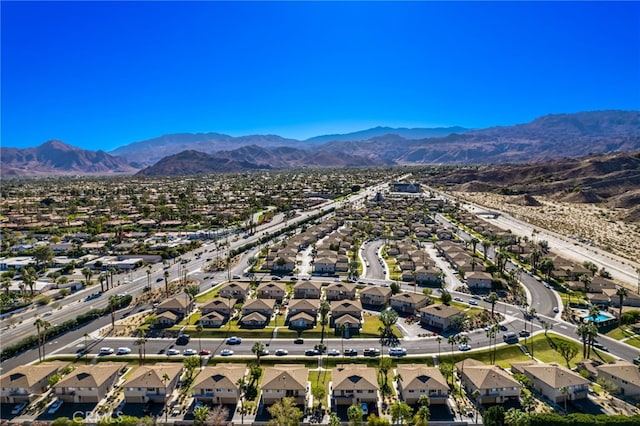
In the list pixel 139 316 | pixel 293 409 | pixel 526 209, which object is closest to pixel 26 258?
pixel 139 316

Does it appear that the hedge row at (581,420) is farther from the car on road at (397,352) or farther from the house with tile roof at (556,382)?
the car on road at (397,352)

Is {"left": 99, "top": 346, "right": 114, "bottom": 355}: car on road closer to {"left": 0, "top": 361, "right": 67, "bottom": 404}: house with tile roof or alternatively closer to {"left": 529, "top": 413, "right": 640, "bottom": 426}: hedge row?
{"left": 0, "top": 361, "right": 67, "bottom": 404}: house with tile roof

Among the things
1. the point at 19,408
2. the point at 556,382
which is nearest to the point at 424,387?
the point at 556,382

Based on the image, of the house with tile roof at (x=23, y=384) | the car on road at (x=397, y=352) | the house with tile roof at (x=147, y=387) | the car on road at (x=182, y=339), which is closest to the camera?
the house with tile roof at (x=147, y=387)

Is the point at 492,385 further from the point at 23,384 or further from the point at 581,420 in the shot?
the point at 23,384

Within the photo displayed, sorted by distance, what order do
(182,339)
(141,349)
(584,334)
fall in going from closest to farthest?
1. (584,334)
2. (141,349)
3. (182,339)

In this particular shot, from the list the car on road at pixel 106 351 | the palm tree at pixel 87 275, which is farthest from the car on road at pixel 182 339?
the palm tree at pixel 87 275
